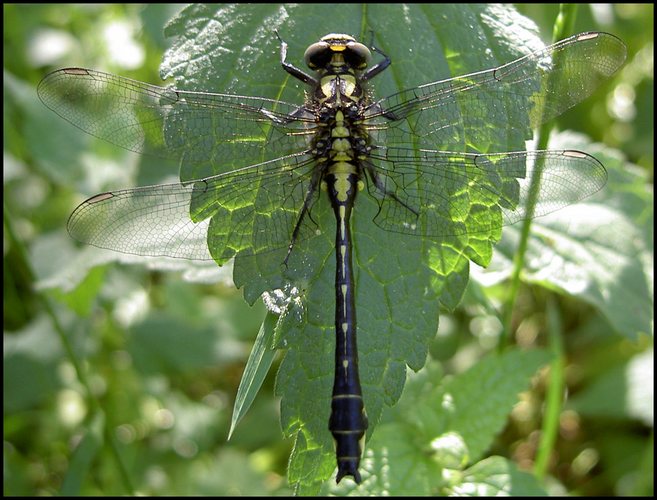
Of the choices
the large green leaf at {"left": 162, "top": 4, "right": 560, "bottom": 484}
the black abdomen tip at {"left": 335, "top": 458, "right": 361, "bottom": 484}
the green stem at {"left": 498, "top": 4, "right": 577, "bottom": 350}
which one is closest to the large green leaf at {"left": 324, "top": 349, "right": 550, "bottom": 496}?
the green stem at {"left": 498, "top": 4, "right": 577, "bottom": 350}

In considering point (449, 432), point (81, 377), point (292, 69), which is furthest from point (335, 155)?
point (81, 377)

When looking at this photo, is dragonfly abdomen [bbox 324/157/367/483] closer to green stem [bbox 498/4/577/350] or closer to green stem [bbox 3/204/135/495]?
green stem [bbox 498/4/577/350]

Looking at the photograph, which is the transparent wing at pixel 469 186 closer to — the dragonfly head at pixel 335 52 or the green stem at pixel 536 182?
the green stem at pixel 536 182

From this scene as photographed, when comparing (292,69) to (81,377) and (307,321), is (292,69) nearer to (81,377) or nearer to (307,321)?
(307,321)

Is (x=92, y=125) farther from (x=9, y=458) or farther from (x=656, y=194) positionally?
(x=656, y=194)

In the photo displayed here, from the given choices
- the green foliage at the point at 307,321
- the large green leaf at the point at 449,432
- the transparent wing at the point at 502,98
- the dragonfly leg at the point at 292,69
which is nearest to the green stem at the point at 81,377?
the green foliage at the point at 307,321

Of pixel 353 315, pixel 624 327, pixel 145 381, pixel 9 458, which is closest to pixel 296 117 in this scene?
pixel 353 315
